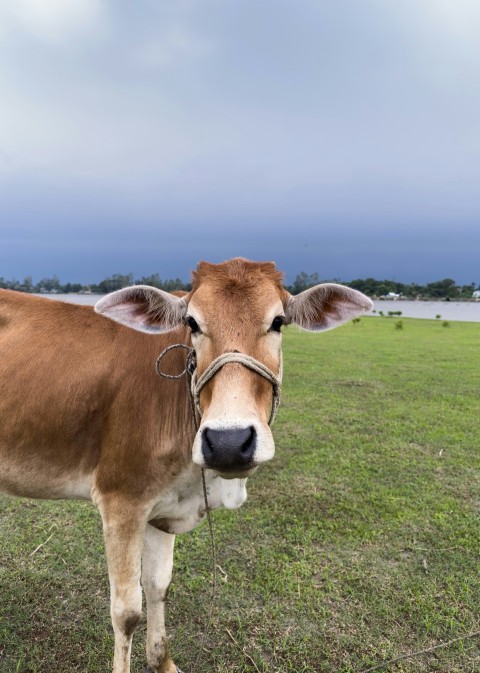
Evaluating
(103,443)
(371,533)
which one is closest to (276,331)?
(103,443)

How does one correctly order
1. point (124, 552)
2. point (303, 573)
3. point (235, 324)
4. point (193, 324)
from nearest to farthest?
point (235, 324)
point (193, 324)
point (124, 552)
point (303, 573)

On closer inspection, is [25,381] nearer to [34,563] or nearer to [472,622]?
[34,563]

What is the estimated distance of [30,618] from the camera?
3645 millimetres

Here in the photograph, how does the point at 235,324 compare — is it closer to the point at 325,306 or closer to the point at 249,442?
the point at 249,442

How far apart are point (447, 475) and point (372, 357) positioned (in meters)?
10.8

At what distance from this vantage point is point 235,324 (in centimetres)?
236

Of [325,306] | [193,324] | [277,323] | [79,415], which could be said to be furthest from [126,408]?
[325,306]

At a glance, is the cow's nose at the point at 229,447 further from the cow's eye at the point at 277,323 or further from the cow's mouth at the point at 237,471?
the cow's eye at the point at 277,323

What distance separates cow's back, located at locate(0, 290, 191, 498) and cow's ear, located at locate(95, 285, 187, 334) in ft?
1.12

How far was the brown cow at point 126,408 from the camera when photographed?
106 inches

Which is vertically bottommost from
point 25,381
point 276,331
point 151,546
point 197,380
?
point 151,546

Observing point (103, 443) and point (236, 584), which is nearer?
point (103, 443)

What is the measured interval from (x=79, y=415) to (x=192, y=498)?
0.87 meters

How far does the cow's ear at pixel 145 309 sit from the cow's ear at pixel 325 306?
66cm
